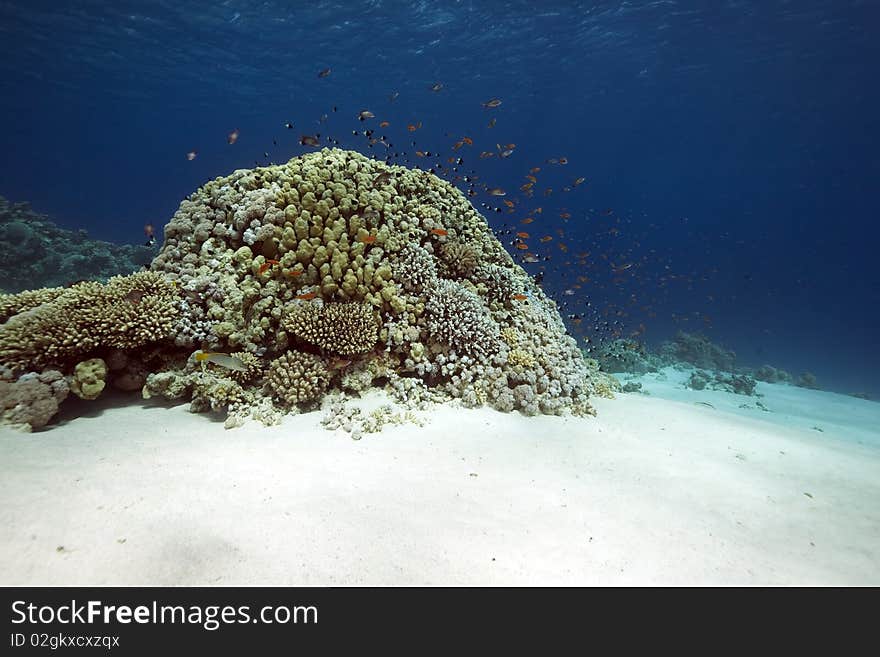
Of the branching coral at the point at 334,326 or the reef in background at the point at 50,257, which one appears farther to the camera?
the reef in background at the point at 50,257

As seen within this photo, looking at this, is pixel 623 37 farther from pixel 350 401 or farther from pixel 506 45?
pixel 350 401

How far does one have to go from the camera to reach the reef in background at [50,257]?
18500 millimetres

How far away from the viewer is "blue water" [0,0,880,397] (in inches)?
1293

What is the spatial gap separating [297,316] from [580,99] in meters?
65.7

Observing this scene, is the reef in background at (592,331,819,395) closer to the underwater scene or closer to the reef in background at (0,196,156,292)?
the underwater scene

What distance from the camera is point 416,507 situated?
4023 mm

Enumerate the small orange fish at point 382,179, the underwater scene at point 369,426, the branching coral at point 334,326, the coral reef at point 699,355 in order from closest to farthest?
the underwater scene at point 369,426, the branching coral at point 334,326, the small orange fish at point 382,179, the coral reef at point 699,355

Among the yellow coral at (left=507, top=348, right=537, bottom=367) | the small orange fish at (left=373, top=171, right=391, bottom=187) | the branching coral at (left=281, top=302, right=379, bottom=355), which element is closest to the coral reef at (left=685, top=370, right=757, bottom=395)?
the yellow coral at (left=507, top=348, right=537, bottom=367)

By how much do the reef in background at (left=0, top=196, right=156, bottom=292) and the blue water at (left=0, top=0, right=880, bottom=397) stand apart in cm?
66

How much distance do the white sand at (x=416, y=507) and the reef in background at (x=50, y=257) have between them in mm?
19296

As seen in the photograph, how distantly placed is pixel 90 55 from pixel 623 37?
54.6 m

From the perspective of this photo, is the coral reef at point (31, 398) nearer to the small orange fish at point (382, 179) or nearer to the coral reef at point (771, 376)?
the small orange fish at point (382, 179)

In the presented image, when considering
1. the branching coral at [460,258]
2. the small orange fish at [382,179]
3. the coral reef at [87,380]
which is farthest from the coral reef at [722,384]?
the coral reef at [87,380]
